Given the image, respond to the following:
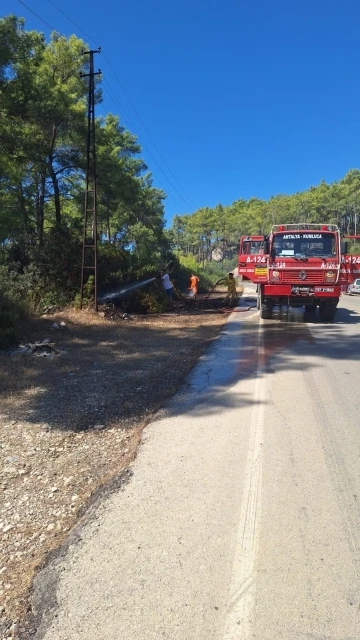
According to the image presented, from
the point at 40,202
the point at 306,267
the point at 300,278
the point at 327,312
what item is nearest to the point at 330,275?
the point at 306,267

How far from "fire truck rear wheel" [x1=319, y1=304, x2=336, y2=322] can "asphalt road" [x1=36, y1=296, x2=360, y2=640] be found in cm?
894

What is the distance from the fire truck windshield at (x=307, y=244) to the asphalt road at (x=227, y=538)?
338 inches

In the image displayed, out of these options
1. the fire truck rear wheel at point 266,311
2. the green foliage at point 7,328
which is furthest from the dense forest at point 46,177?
the fire truck rear wheel at point 266,311

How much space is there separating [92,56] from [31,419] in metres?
13.3

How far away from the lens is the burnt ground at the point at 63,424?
3.22 metres

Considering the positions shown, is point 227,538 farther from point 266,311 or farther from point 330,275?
point 266,311

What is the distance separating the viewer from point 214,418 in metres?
5.65

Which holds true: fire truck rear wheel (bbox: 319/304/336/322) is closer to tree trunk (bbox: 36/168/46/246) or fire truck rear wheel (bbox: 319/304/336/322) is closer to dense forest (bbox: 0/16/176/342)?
dense forest (bbox: 0/16/176/342)

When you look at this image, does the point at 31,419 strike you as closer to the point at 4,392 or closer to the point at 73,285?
the point at 4,392

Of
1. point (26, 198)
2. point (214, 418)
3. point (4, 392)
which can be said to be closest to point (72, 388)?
point (4, 392)

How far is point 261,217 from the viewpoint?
9494cm

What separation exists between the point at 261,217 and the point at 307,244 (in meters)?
83.9

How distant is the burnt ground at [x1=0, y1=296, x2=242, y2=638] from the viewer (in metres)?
3.22

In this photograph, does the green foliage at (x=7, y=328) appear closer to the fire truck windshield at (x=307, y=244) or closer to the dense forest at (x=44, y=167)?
the dense forest at (x=44, y=167)
